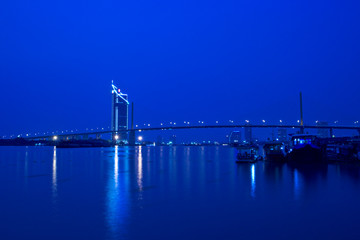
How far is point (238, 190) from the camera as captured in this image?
1291cm

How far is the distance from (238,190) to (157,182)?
3918 millimetres

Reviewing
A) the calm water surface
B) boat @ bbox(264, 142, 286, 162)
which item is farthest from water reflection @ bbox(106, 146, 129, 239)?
boat @ bbox(264, 142, 286, 162)

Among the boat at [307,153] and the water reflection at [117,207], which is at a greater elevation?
the boat at [307,153]

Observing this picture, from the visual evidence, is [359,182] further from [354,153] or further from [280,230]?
[354,153]

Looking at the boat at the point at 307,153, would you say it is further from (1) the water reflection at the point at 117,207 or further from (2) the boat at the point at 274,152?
(1) the water reflection at the point at 117,207

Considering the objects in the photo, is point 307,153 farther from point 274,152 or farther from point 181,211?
point 181,211

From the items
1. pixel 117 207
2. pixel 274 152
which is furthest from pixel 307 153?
pixel 117 207

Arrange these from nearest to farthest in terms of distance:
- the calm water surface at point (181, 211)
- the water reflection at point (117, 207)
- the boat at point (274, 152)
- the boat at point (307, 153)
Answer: the calm water surface at point (181, 211) → the water reflection at point (117, 207) → the boat at point (307, 153) → the boat at point (274, 152)

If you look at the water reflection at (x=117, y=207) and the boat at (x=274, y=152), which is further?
the boat at (x=274, y=152)

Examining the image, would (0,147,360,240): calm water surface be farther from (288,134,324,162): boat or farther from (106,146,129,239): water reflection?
(288,134,324,162): boat

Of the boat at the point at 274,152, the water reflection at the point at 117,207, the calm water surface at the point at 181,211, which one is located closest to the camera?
the calm water surface at the point at 181,211

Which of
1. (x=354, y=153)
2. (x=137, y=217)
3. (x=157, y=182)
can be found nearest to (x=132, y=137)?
(x=354, y=153)

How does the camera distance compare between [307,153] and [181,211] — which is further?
[307,153]

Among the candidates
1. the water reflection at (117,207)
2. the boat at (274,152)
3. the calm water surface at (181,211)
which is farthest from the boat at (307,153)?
the water reflection at (117,207)
